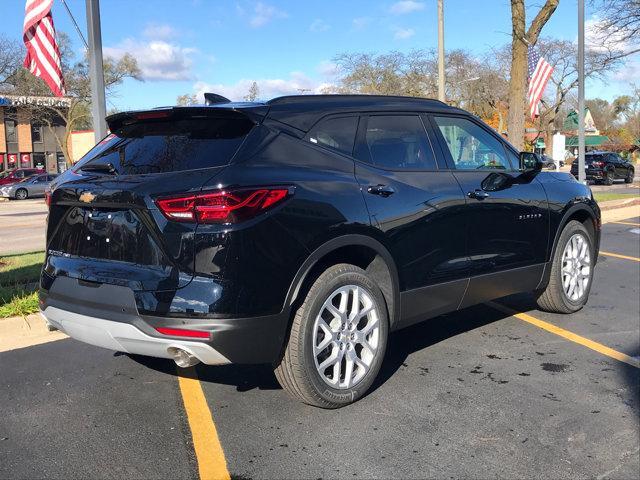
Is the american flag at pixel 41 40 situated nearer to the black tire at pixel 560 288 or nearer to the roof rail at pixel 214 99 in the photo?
the roof rail at pixel 214 99

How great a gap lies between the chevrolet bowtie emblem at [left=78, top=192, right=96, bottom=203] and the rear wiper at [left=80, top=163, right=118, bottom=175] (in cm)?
18

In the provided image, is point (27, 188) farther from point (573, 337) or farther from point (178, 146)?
point (573, 337)

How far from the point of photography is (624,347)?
4715 millimetres

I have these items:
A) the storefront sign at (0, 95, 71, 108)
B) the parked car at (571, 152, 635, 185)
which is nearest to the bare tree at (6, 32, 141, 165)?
the storefront sign at (0, 95, 71, 108)

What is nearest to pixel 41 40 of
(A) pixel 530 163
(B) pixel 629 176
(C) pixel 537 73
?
(A) pixel 530 163

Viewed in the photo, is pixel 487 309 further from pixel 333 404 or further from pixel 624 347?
pixel 333 404

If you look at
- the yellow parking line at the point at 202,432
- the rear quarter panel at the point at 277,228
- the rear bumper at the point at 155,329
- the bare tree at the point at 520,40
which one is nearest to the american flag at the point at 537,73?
the bare tree at the point at 520,40

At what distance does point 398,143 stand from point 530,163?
1564 mm

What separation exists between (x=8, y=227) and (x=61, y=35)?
27558 millimetres

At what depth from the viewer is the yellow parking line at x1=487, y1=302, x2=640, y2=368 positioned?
4.45m

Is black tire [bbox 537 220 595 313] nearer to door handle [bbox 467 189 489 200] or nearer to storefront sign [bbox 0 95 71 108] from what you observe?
door handle [bbox 467 189 489 200]

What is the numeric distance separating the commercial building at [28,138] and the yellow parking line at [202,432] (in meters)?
44.3

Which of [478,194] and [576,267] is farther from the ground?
[478,194]

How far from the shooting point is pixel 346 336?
11.7 feet
